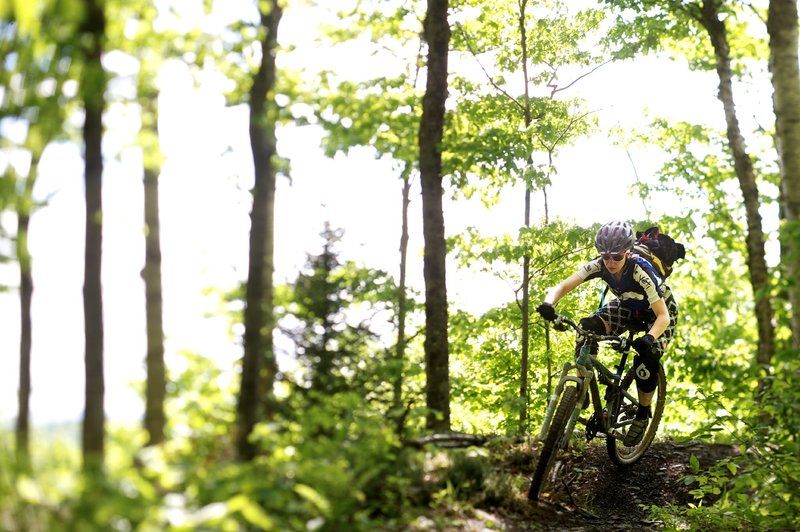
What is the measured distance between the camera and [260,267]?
607cm

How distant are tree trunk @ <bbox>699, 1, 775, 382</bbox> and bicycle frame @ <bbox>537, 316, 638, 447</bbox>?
356cm

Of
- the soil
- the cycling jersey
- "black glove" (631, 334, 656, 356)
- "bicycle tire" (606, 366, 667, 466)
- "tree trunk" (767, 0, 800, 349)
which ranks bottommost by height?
the soil

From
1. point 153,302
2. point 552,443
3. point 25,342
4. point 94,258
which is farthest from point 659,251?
point 25,342

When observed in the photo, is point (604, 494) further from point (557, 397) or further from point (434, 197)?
point (434, 197)

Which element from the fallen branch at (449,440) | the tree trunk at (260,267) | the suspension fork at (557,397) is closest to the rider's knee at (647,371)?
the suspension fork at (557,397)

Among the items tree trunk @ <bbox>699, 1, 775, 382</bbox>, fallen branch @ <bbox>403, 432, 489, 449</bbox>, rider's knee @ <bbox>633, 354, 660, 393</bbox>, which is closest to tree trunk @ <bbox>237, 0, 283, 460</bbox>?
fallen branch @ <bbox>403, 432, 489, 449</bbox>

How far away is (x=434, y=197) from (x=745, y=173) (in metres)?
6.54

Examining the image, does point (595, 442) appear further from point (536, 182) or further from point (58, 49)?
point (58, 49)

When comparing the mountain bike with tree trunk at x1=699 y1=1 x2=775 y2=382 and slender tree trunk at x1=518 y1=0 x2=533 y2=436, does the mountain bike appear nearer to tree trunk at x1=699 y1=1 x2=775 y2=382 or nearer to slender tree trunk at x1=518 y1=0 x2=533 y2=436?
slender tree trunk at x1=518 y1=0 x2=533 y2=436

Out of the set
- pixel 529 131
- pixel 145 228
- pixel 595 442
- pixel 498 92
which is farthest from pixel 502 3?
pixel 145 228

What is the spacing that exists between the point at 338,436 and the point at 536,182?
235 inches

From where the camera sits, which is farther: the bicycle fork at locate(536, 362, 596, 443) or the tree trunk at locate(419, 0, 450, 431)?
the tree trunk at locate(419, 0, 450, 431)

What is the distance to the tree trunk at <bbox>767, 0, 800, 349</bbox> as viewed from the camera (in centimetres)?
630

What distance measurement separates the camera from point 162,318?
6.82 m
